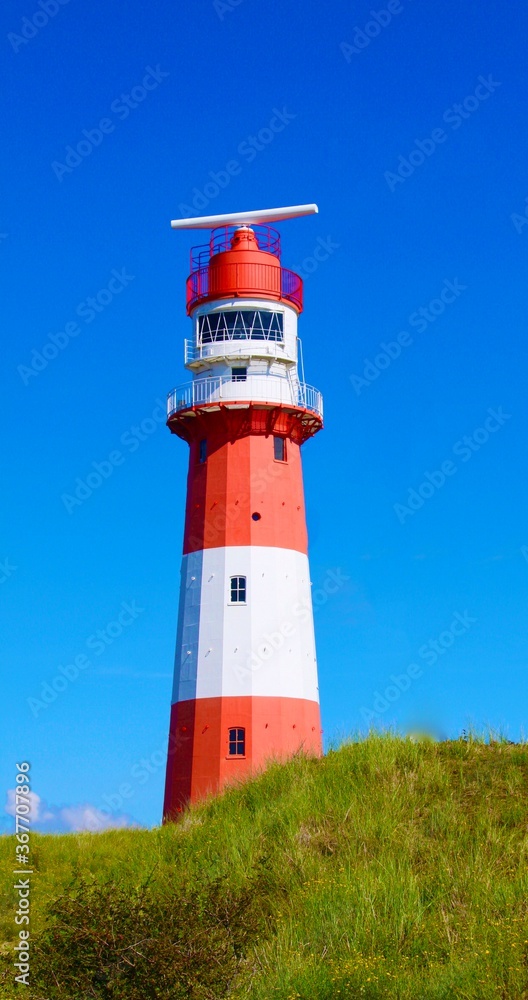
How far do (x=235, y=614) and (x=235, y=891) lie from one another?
1475cm

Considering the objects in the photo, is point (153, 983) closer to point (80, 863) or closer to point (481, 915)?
point (481, 915)

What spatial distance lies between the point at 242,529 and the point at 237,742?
565 centimetres

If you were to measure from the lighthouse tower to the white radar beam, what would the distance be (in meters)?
0.04

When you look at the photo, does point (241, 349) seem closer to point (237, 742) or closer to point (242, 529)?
point (242, 529)

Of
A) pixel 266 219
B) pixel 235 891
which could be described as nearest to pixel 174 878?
pixel 235 891

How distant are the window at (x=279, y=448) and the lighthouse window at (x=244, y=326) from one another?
2853 millimetres

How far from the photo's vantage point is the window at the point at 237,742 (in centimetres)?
3161

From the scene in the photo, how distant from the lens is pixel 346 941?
15.7 m

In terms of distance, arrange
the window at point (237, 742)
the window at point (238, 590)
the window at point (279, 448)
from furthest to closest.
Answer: the window at point (279, 448)
the window at point (238, 590)
the window at point (237, 742)

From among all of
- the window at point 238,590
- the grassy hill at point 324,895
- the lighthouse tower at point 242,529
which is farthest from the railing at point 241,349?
the grassy hill at point 324,895

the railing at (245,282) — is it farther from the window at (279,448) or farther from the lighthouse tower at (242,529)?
the window at (279,448)

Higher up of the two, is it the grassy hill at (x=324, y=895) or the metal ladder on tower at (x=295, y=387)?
the metal ladder on tower at (x=295, y=387)

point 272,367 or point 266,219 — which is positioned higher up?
point 266,219

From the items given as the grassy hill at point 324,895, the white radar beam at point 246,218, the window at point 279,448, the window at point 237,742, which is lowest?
the grassy hill at point 324,895
